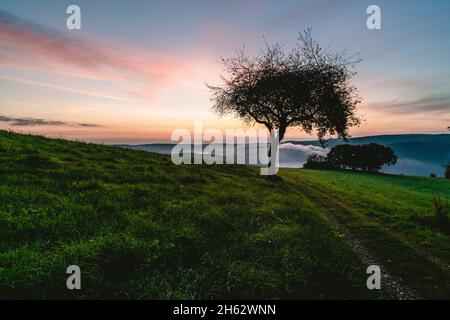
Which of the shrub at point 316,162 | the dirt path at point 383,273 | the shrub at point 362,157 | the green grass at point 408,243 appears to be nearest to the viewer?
the dirt path at point 383,273

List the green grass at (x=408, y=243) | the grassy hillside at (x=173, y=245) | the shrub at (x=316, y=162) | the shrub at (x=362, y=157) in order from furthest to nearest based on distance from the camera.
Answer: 1. the shrub at (x=316, y=162)
2. the shrub at (x=362, y=157)
3. the green grass at (x=408, y=243)
4. the grassy hillside at (x=173, y=245)

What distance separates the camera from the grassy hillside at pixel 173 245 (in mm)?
5934

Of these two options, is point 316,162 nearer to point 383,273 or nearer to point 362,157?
point 362,157

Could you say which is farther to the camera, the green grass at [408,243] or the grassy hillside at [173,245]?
the green grass at [408,243]

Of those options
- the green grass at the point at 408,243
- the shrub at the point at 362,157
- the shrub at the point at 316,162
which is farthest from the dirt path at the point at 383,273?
the shrub at the point at 362,157

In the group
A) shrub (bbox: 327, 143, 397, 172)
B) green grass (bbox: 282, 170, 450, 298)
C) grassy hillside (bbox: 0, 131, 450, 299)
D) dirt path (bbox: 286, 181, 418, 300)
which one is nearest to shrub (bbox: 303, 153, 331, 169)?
shrub (bbox: 327, 143, 397, 172)

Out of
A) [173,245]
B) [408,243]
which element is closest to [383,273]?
[408,243]

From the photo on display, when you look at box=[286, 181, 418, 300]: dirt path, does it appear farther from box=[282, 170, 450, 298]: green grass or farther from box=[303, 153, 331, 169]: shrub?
box=[303, 153, 331, 169]: shrub

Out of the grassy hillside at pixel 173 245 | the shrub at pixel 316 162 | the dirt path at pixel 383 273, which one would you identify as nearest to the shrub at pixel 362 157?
the shrub at pixel 316 162

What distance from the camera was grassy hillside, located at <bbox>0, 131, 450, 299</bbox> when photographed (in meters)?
5.93

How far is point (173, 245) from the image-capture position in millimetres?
7355

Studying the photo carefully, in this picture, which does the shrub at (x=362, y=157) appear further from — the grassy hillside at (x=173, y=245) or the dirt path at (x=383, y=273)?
the dirt path at (x=383, y=273)

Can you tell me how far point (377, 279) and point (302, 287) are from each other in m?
2.35

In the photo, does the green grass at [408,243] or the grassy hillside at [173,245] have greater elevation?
the grassy hillside at [173,245]
